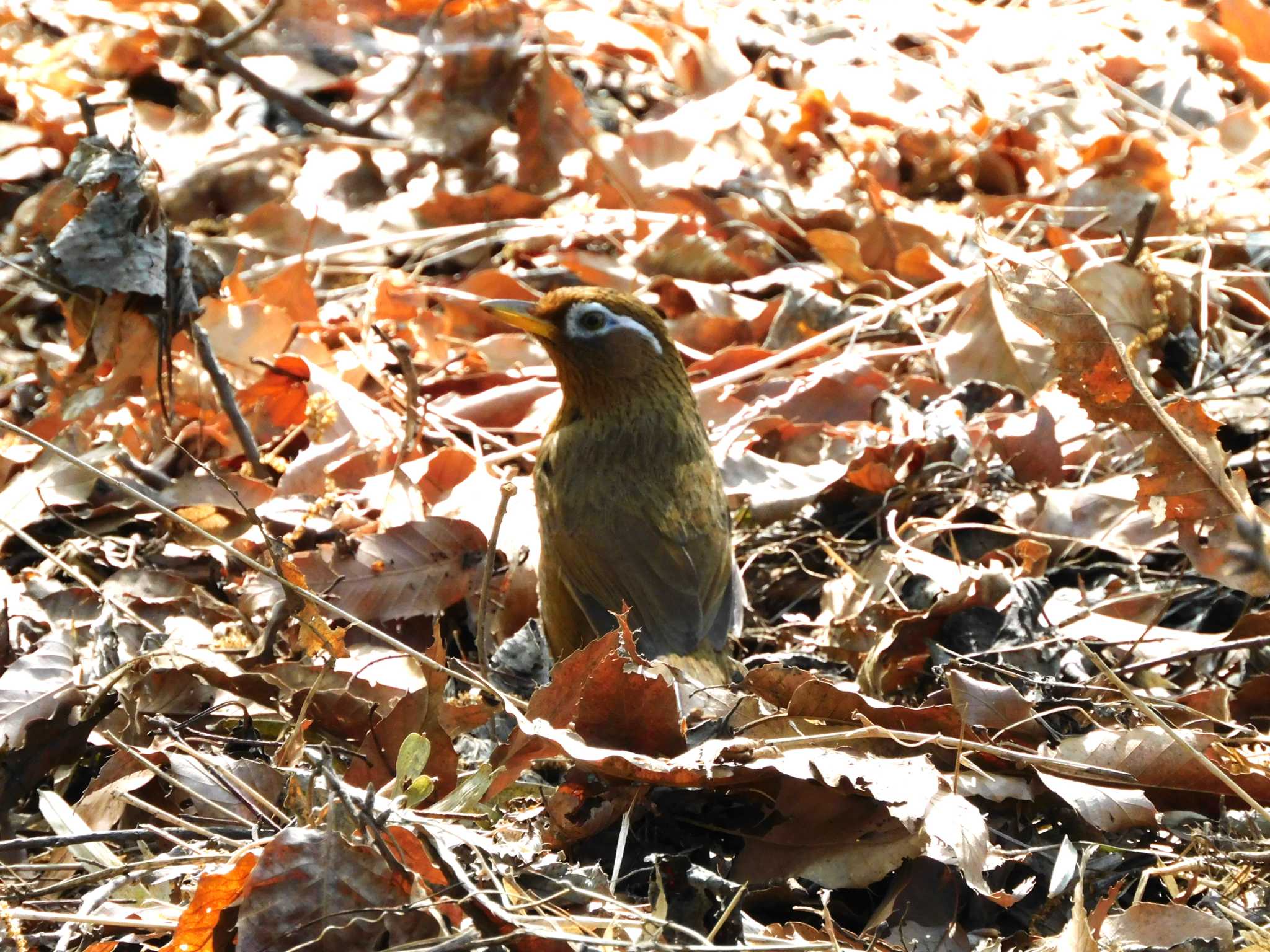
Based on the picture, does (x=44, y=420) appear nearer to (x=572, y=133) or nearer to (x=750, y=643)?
(x=750, y=643)

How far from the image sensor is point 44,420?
4.73m

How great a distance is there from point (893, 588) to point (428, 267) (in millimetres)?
3172

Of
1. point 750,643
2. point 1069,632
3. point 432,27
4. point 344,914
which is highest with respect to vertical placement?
point 432,27

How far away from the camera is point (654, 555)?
4434 mm

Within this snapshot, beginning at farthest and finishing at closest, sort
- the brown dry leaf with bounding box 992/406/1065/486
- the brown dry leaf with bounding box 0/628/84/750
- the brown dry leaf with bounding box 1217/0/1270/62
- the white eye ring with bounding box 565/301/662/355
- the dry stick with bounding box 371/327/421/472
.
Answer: the brown dry leaf with bounding box 1217/0/1270/62 < the brown dry leaf with bounding box 992/406/1065/486 < the white eye ring with bounding box 565/301/662/355 < the dry stick with bounding box 371/327/421/472 < the brown dry leaf with bounding box 0/628/84/750

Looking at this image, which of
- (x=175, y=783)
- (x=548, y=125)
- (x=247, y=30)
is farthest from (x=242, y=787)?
(x=247, y=30)

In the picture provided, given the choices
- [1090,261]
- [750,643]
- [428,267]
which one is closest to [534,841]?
[750,643]

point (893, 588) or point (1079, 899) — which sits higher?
point (1079, 899)

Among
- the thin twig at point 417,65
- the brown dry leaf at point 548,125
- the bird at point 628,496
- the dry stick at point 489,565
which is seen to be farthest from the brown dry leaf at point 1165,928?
the thin twig at point 417,65

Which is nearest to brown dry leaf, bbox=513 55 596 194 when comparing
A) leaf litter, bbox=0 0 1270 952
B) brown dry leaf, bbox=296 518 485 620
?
leaf litter, bbox=0 0 1270 952

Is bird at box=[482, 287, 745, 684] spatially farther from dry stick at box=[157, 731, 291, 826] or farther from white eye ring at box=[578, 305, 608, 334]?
dry stick at box=[157, 731, 291, 826]

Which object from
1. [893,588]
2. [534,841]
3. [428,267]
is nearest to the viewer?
[534,841]

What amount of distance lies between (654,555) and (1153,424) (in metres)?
1.63

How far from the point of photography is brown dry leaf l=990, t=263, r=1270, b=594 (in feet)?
12.2
